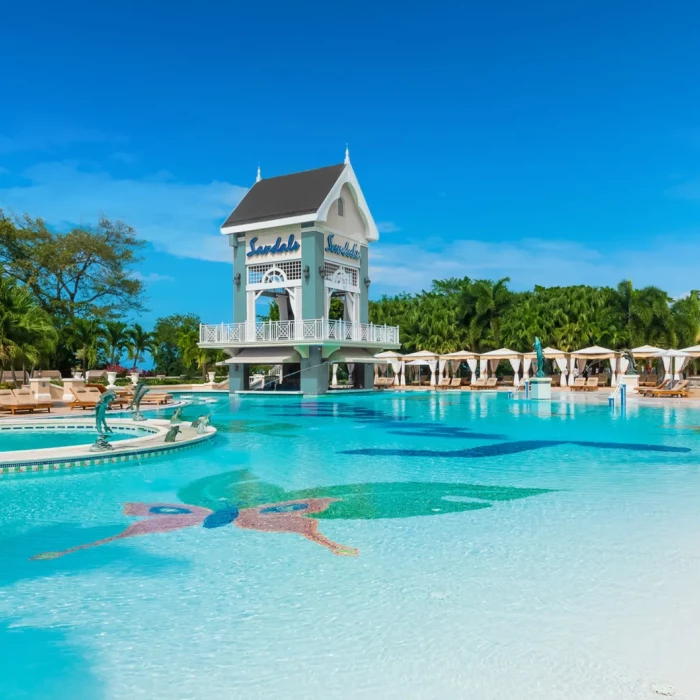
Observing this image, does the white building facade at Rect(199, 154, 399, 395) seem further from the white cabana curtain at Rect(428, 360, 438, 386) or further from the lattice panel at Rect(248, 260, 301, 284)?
the white cabana curtain at Rect(428, 360, 438, 386)

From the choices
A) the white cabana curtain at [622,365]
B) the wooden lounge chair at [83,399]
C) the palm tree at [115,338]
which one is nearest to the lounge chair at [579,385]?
the white cabana curtain at [622,365]

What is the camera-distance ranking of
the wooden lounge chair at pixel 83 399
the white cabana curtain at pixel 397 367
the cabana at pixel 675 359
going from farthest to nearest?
the white cabana curtain at pixel 397 367
the cabana at pixel 675 359
the wooden lounge chair at pixel 83 399

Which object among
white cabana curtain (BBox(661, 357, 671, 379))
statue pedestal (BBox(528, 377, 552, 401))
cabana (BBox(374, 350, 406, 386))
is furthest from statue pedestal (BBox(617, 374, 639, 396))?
cabana (BBox(374, 350, 406, 386))

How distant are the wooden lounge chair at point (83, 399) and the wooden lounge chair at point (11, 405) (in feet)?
4.54

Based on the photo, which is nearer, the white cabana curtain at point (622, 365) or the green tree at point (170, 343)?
the white cabana curtain at point (622, 365)

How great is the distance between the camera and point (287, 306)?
37.4 m

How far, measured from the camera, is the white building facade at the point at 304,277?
3194 cm

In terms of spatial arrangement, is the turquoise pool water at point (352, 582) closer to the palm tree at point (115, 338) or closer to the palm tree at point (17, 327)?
the palm tree at point (17, 327)

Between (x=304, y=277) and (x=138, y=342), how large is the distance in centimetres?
2029

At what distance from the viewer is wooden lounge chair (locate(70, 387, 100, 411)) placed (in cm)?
2162

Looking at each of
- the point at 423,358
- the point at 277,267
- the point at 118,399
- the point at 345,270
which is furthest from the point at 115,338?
the point at 118,399

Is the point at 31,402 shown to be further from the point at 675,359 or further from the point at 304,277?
the point at 675,359

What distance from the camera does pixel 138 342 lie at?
47.5m

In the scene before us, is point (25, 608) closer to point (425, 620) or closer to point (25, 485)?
point (425, 620)
